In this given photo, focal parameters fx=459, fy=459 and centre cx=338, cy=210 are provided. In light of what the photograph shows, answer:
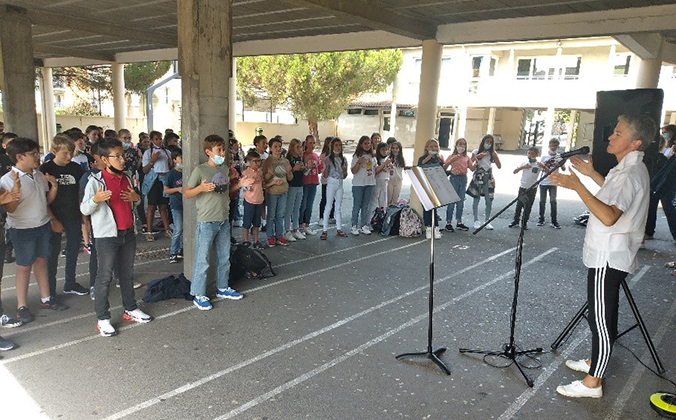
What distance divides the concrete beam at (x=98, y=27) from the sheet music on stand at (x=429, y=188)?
913 cm

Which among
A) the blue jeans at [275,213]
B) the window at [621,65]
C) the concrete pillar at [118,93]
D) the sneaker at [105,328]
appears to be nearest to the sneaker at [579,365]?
the sneaker at [105,328]

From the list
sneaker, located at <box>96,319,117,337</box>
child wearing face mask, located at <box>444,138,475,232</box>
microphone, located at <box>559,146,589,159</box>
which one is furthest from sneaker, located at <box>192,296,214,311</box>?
child wearing face mask, located at <box>444,138,475,232</box>

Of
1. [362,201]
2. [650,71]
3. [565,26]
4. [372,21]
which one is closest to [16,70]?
[372,21]

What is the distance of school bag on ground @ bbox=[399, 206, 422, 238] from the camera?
870 cm

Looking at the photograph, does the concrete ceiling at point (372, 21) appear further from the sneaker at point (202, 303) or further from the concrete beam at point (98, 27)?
the sneaker at point (202, 303)

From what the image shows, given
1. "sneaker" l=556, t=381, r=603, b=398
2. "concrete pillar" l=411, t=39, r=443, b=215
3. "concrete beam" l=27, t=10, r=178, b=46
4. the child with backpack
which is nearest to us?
"sneaker" l=556, t=381, r=603, b=398

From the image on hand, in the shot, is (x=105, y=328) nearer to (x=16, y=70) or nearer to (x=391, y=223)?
(x=391, y=223)

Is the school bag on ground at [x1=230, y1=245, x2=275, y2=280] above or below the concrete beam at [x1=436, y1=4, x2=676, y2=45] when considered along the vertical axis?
below

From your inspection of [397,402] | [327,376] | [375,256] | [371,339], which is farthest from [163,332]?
[375,256]

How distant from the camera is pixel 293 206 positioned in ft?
Result: 26.6

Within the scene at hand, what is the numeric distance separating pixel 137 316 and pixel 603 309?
427cm

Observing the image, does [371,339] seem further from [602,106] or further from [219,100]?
[602,106]

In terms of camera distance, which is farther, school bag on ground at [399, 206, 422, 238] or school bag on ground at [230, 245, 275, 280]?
school bag on ground at [399, 206, 422, 238]

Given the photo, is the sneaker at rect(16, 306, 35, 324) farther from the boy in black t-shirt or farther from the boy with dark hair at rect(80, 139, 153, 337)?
the boy with dark hair at rect(80, 139, 153, 337)
